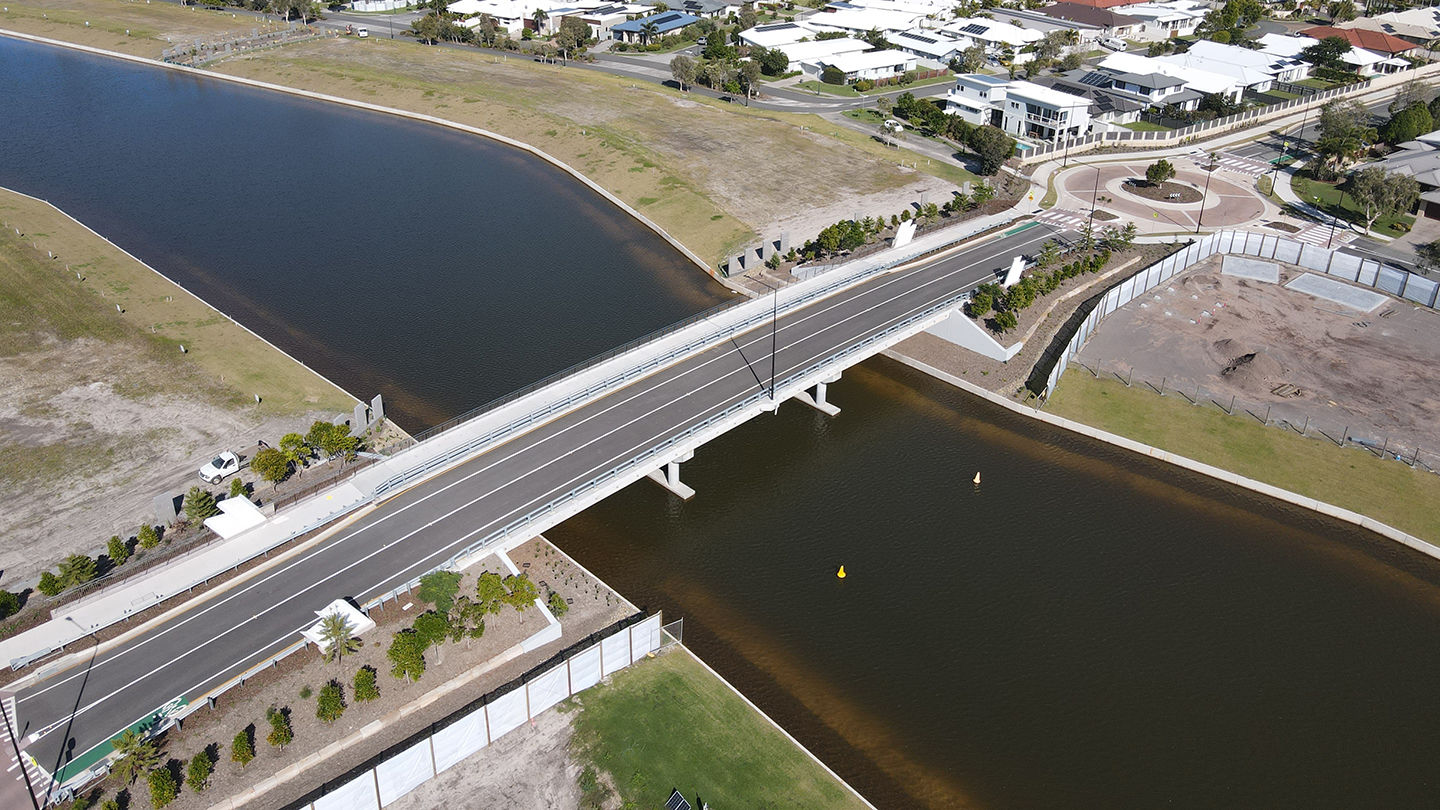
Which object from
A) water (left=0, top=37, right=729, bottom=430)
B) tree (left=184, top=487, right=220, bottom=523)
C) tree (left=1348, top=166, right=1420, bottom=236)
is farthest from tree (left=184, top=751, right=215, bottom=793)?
tree (left=1348, top=166, right=1420, bottom=236)

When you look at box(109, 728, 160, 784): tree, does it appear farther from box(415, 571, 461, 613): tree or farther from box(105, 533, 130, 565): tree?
box(105, 533, 130, 565): tree

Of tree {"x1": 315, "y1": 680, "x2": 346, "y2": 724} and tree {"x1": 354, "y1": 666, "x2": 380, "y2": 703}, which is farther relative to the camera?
tree {"x1": 354, "y1": 666, "x2": 380, "y2": 703}

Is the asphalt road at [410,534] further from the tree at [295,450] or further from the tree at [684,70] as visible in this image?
the tree at [684,70]

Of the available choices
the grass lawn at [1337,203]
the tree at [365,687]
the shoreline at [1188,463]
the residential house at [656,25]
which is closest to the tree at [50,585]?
the tree at [365,687]

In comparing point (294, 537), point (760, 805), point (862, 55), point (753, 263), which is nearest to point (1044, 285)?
point (753, 263)

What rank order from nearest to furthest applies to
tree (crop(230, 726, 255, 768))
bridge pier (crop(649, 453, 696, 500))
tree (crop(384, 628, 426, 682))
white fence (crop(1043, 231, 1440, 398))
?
tree (crop(230, 726, 255, 768)) < tree (crop(384, 628, 426, 682)) < bridge pier (crop(649, 453, 696, 500)) < white fence (crop(1043, 231, 1440, 398))

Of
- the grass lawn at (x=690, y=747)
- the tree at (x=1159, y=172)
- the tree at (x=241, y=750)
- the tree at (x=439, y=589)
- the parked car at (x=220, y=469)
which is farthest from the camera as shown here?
the tree at (x=1159, y=172)

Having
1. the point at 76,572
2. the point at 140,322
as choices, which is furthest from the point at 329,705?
the point at 140,322

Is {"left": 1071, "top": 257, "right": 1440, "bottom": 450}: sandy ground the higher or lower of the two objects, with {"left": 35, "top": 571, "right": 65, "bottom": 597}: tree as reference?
lower
